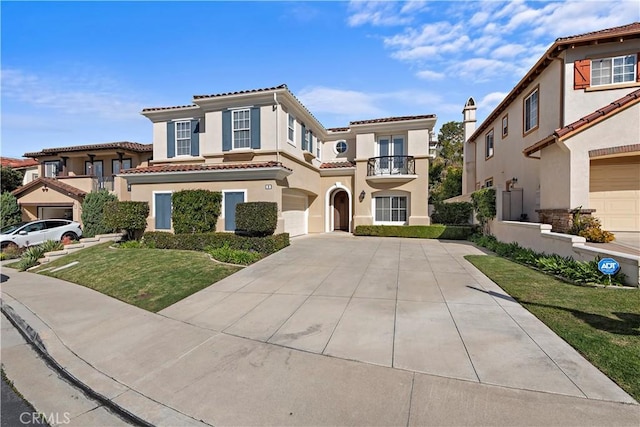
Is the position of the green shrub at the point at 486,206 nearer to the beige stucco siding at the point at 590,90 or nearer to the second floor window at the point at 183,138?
the beige stucco siding at the point at 590,90

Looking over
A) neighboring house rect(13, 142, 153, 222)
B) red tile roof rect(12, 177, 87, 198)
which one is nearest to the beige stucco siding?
neighboring house rect(13, 142, 153, 222)

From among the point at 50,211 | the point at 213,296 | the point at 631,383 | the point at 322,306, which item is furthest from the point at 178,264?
the point at 50,211

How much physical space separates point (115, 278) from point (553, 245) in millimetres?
13571

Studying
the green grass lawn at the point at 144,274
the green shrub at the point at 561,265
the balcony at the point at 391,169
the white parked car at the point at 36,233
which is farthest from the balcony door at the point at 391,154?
the white parked car at the point at 36,233

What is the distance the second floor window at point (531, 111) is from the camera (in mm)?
14109

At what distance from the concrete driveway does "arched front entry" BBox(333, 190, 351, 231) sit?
11.9 m

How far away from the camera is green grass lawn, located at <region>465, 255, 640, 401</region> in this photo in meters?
3.68

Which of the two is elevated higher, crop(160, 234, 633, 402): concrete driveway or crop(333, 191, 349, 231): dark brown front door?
crop(333, 191, 349, 231): dark brown front door

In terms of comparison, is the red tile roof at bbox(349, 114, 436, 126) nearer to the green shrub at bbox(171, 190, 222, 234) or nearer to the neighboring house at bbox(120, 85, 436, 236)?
the neighboring house at bbox(120, 85, 436, 236)

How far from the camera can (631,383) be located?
3.30 m

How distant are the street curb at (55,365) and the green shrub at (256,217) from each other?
6.84 m

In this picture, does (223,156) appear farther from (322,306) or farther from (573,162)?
(573,162)

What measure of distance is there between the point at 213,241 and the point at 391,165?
11.5 m

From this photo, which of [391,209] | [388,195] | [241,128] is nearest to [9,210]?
[241,128]
